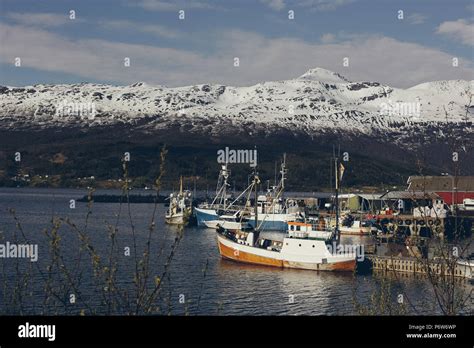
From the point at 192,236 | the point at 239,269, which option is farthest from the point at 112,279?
the point at 192,236

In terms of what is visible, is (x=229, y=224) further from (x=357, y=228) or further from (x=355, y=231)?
(x=357, y=228)

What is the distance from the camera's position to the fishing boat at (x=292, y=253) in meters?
37.0

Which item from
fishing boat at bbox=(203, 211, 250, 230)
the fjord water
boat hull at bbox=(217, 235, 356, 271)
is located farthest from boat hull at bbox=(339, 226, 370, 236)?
boat hull at bbox=(217, 235, 356, 271)

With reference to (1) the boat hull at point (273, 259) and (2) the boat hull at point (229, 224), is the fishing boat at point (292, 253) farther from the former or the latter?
(2) the boat hull at point (229, 224)

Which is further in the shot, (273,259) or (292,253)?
(273,259)

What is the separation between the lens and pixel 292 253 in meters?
38.0

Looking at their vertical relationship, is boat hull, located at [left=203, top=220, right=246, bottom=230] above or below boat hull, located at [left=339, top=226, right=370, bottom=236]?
above

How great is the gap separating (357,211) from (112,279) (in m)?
74.7

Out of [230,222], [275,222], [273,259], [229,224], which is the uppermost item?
[230,222]

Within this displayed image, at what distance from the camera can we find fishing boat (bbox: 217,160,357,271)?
37.0 m

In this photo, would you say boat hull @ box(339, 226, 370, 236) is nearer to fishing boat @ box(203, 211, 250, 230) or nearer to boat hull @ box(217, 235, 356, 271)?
fishing boat @ box(203, 211, 250, 230)

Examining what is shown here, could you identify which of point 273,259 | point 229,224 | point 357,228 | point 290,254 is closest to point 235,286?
point 273,259

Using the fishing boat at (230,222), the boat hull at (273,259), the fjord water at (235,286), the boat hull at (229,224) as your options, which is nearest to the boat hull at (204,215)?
the fishing boat at (230,222)
